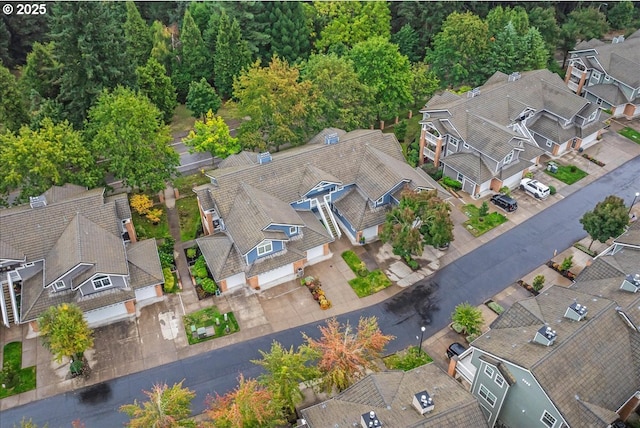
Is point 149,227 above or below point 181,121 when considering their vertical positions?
below

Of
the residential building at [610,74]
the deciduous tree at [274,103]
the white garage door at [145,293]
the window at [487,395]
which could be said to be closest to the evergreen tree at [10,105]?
the deciduous tree at [274,103]

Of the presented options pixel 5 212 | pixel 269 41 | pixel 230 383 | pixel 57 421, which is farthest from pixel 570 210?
pixel 5 212

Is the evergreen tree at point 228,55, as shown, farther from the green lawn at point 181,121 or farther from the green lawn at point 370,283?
the green lawn at point 370,283

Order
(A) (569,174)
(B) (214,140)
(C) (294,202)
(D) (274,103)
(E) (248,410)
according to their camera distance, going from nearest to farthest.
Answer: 1. (E) (248,410)
2. (C) (294,202)
3. (D) (274,103)
4. (B) (214,140)
5. (A) (569,174)

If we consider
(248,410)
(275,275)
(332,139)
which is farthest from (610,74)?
(248,410)

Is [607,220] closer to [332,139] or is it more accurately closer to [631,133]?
[332,139]

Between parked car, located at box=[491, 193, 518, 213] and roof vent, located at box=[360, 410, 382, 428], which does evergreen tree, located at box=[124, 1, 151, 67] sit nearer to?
parked car, located at box=[491, 193, 518, 213]
